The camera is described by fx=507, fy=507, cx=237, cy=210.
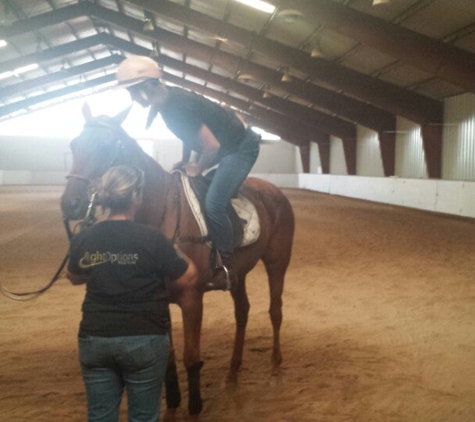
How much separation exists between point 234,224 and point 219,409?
1265 millimetres

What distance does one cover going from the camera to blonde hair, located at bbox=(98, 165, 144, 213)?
7.03 ft

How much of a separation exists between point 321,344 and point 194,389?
5.71ft

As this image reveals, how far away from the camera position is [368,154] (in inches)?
1053

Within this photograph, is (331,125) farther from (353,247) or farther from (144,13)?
(353,247)

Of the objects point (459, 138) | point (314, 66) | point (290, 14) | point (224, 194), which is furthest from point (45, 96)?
point (224, 194)

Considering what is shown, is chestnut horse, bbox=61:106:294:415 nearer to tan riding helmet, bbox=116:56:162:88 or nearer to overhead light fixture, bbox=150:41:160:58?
A: tan riding helmet, bbox=116:56:162:88

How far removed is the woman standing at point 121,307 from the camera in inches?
82.1

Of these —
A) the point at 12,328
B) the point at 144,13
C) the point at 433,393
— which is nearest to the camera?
the point at 433,393

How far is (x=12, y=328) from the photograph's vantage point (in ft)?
16.8

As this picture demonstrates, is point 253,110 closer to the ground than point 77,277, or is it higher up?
higher up

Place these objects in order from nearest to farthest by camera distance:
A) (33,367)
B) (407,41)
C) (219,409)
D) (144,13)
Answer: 1. (219,409)
2. (33,367)
3. (407,41)
4. (144,13)

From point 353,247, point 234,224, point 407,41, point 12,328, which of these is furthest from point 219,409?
point 407,41

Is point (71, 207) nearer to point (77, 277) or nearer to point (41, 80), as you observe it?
point (77, 277)

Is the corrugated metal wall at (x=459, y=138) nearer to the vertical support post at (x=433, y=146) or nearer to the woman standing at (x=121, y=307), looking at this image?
the vertical support post at (x=433, y=146)
